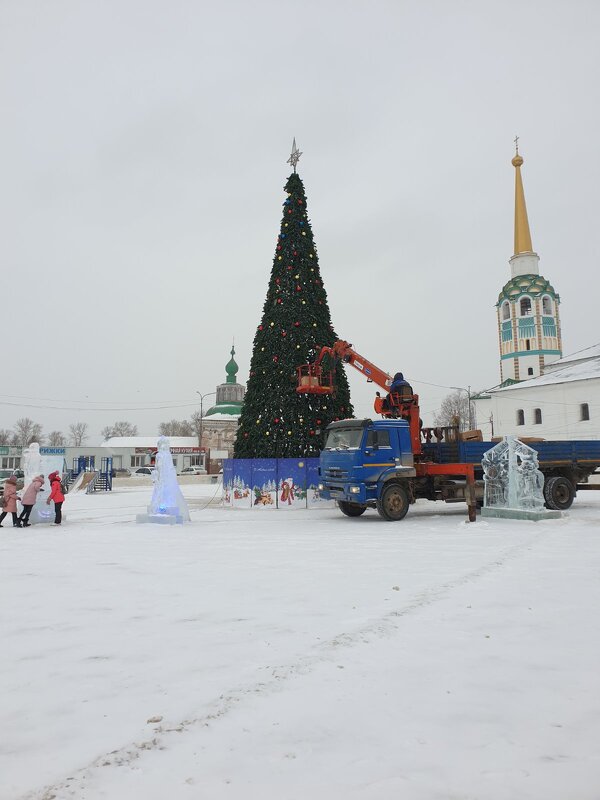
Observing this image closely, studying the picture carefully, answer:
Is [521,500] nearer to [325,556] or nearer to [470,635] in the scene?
[325,556]

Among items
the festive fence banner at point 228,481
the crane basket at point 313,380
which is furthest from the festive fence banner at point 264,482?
the crane basket at point 313,380

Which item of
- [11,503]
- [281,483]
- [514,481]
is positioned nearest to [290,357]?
[281,483]

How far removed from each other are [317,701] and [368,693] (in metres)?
0.38

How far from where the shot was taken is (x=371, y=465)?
15695 mm

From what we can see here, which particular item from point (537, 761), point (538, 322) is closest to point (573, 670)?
point (537, 761)

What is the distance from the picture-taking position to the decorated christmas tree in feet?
67.8

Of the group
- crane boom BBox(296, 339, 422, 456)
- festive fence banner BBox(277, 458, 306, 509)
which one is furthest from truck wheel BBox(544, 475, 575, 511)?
festive fence banner BBox(277, 458, 306, 509)

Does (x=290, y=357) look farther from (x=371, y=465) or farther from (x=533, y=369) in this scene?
(x=533, y=369)

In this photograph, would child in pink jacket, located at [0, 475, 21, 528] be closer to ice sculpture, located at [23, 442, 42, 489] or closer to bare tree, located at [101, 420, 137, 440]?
ice sculpture, located at [23, 442, 42, 489]

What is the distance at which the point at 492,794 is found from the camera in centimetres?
271

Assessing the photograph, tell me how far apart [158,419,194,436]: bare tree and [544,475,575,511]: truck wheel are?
11345cm

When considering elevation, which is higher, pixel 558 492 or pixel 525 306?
pixel 525 306

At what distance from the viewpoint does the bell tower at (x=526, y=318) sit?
6300 centimetres

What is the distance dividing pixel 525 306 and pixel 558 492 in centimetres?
5229
